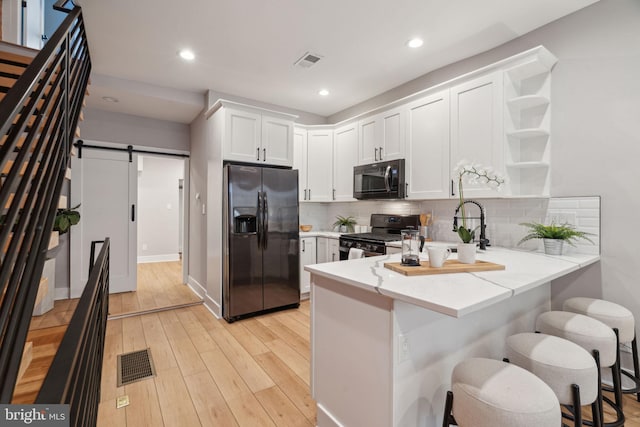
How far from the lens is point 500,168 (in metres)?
2.62

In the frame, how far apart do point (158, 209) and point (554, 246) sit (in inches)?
297

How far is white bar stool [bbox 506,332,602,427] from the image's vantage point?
132 centimetres

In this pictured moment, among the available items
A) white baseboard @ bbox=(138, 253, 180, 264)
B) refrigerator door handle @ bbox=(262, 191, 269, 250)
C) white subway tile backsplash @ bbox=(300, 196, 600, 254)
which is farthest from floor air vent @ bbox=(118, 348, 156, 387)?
white baseboard @ bbox=(138, 253, 180, 264)

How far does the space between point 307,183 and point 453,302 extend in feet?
11.7

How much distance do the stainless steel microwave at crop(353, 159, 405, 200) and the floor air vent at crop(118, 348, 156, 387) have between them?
112 inches

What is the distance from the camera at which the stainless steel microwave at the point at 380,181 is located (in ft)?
11.4

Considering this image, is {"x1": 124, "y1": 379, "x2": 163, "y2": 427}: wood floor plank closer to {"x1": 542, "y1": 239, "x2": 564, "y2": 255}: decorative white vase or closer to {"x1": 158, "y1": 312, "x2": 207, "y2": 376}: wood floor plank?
{"x1": 158, "y1": 312, "x2": 207, "y2": 376}: wood floor plank

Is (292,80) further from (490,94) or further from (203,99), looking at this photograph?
(490,94)

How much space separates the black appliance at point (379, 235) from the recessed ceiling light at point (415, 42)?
5.99ft

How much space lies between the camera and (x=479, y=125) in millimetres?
2773

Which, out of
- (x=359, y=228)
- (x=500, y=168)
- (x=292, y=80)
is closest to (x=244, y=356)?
(x=359, y=228)

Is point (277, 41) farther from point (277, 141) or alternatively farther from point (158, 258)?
point (158, 258)

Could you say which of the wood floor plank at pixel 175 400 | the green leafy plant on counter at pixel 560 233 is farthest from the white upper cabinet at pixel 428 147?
the wood floor plank at pixel 175 400

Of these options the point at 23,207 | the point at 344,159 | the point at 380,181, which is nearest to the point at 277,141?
the point at 344,159
